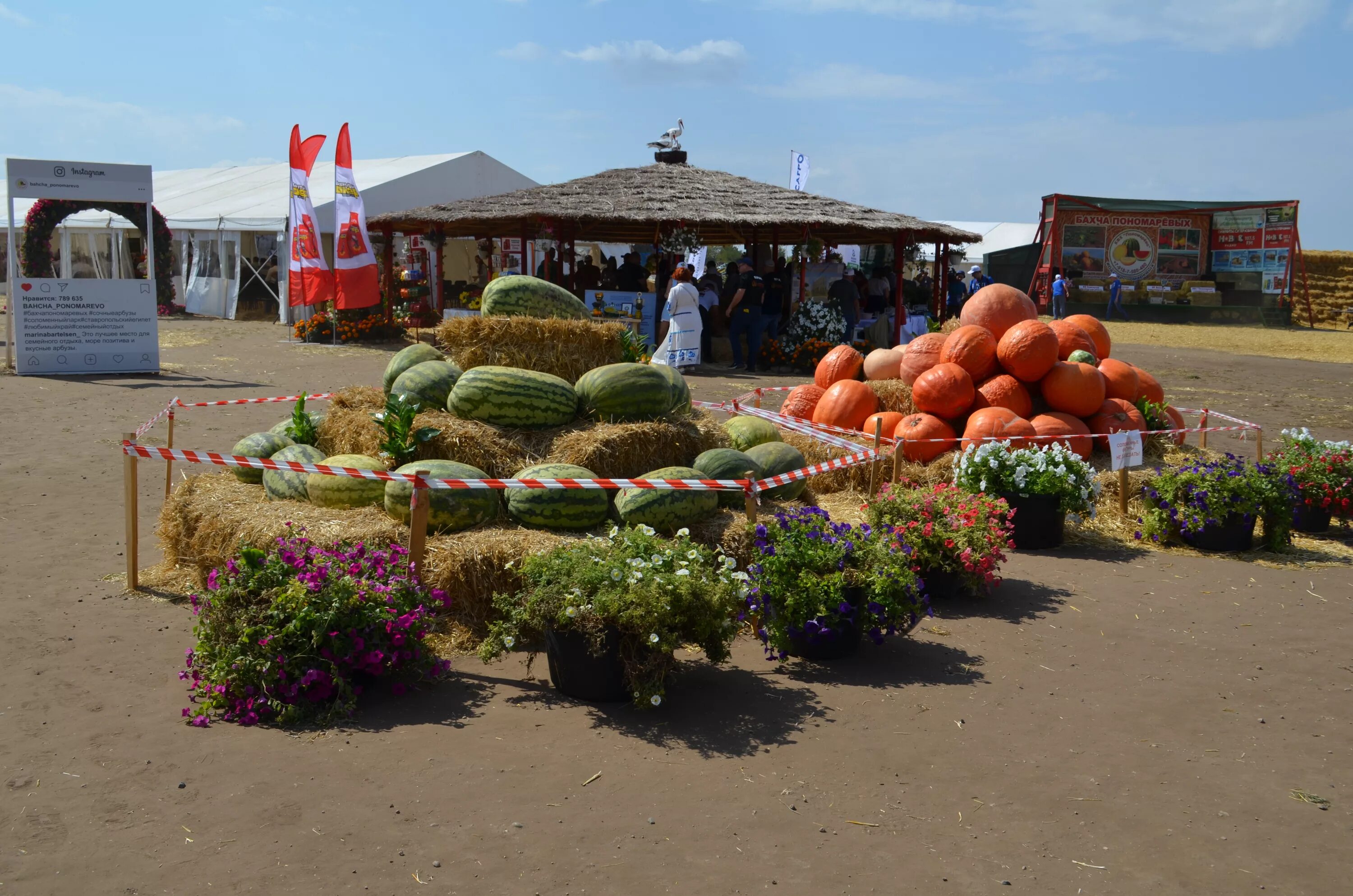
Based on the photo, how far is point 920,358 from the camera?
10.7 m

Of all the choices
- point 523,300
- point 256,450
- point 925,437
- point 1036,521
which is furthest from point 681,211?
point 256,450

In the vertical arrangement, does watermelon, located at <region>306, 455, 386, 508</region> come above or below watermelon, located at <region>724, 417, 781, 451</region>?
below

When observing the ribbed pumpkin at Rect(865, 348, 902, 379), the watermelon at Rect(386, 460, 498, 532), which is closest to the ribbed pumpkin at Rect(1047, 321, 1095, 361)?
the ribbed pumpkin at Rect(865, 348, 902, 379)

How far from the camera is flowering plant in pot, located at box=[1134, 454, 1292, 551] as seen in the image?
811 centimetres

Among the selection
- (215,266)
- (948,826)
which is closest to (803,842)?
(948,826)

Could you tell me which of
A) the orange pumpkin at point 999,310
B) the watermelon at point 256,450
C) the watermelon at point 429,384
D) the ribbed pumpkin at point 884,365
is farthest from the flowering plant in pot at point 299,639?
the ribbed pumpkin at point 884,365

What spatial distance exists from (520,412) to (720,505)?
1440 millimetres

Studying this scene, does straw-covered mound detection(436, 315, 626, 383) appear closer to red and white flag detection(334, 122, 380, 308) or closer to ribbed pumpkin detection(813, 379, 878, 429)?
ribbed pumpkin detection(813, 379, 878, 429)

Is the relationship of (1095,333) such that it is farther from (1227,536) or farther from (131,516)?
(131,516)

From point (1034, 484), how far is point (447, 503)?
434 centimetres

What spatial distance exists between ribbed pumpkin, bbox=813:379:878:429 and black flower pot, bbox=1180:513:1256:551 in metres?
3.10

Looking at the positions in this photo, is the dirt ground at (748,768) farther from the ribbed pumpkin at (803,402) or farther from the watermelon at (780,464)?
the ribbed pumpkin at (803,402)

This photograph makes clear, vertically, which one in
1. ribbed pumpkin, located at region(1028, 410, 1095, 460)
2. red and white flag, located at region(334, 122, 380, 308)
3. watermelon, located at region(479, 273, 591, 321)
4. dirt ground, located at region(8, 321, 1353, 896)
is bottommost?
dirt ground, located at region(8, 321, 1353, 896)

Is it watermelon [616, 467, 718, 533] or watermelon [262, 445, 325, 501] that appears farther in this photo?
watermelon [262, 445, 325, 501]
